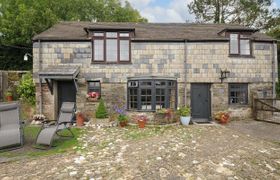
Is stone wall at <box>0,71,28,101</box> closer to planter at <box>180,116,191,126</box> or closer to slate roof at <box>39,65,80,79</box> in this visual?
slate roof at <box>39,65,80,79</box>

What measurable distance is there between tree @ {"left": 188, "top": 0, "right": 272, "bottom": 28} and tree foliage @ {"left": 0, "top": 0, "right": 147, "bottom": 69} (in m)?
9.63

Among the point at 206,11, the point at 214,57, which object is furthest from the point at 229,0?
the point at 214,57

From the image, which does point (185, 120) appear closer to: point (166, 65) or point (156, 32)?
point (166, 65)

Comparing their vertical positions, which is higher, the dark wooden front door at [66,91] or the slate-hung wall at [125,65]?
the slate-hung wall at [125,65]

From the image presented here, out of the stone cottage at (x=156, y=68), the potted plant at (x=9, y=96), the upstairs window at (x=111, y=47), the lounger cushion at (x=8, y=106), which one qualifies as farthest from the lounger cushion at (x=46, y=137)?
the potted plant at (x=9, y=96)

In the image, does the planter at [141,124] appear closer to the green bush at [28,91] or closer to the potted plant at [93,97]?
the potted plant at [93,97]

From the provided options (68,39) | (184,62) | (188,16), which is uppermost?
(188,16)

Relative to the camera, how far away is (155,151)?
6.60 m

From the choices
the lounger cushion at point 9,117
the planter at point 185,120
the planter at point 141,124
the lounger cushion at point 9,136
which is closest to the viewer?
the lounger cushion at point 9,136

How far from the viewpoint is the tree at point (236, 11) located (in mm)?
24750

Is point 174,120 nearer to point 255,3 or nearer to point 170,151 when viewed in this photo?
point 170,151

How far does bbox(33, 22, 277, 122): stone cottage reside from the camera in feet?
39.5

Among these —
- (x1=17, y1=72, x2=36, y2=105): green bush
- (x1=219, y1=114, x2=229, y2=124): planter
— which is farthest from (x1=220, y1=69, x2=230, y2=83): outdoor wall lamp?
(x1=17, y1=72, x2=36, y2=105): green bush

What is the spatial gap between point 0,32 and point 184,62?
21.5 m
